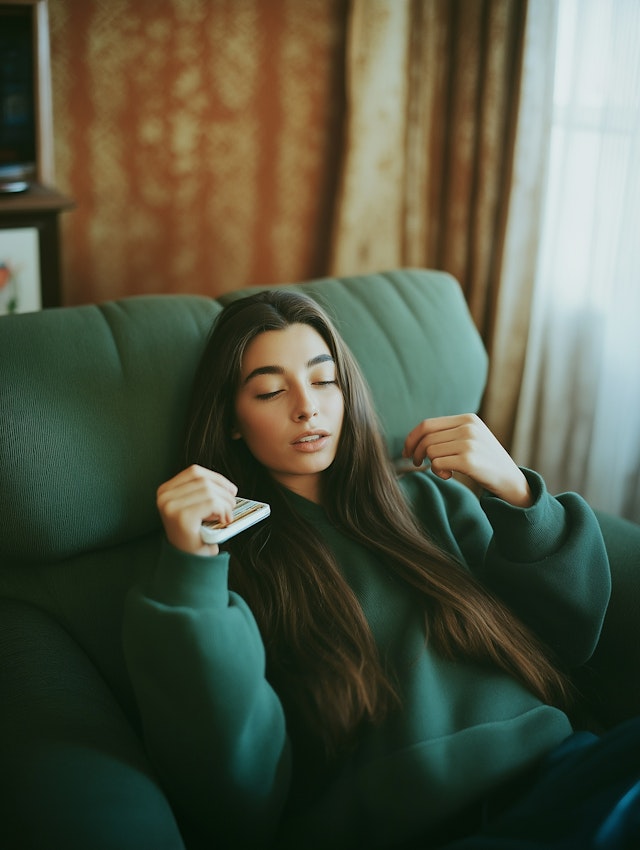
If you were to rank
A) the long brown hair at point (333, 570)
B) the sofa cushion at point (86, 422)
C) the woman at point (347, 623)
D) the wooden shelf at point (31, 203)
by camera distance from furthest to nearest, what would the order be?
the wooden shelf at point (31, 203)
the sofa cushion at point (86, 422)
the long brown hair at point (333, 570)
the woman at point (347, 623)

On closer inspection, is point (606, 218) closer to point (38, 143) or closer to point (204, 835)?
point (38, 143)

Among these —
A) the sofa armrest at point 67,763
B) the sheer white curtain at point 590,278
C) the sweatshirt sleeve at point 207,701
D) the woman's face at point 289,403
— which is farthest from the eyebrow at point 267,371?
the sheer white curtain at point 590,278

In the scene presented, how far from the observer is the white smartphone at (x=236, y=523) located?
106cm

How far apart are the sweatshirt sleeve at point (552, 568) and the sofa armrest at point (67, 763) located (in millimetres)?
611

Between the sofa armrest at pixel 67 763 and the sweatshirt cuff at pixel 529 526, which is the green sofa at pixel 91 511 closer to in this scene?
the sofa armrest at pixel 67 763

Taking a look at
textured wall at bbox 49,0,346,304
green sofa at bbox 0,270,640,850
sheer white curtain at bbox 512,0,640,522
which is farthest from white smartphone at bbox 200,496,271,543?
textured wall at bbox 49,0,346,304

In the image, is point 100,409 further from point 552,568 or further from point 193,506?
point 552,568

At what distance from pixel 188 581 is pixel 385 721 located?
35cm

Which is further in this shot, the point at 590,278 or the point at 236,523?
the point at 590,278

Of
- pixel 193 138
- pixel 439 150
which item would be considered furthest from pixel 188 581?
pixel 439 150

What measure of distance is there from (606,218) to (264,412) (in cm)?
116

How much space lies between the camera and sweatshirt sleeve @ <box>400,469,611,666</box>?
1248 millimetres

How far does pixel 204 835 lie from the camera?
1095mm

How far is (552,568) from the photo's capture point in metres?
1.25
